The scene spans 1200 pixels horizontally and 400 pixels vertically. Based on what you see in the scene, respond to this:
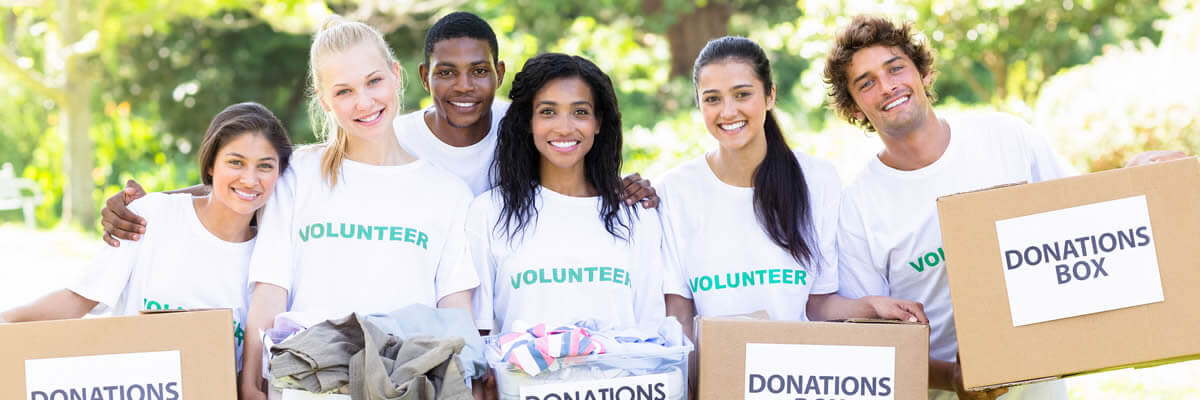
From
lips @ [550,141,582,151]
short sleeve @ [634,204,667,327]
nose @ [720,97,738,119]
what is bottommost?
short sleeve @ [634,204,667,327]

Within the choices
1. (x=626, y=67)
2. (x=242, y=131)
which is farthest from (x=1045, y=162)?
(x=626, y=67)

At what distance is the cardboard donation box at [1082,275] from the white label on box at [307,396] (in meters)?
1.65

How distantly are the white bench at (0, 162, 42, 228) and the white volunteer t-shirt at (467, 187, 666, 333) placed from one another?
478 inches

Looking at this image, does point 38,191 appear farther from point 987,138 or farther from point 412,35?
point 987,138

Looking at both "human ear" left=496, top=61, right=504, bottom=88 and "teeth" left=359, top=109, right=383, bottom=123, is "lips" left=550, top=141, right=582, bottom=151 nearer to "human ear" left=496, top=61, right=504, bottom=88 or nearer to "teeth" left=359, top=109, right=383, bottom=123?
"teeth" left=359, top=109, right=383, bottom=123

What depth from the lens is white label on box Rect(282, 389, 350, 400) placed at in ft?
9.04

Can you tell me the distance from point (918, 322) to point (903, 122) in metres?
0.68

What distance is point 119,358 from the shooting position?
9.16ft

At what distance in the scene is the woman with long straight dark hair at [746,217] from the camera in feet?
11.0

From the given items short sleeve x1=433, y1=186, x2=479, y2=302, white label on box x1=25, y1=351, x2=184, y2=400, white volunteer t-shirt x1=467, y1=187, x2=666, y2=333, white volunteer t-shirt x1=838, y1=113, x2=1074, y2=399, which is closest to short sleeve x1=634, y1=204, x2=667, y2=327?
white volunteer t-shirt x1=467, y1=187, x2=666, y2=333

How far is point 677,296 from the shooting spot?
3.39m

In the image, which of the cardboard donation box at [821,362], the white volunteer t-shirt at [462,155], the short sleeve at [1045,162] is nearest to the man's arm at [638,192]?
the white volunteer t-shirt at [462,155]

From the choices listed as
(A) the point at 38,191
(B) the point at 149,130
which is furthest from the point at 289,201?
(B) the point at 149,130

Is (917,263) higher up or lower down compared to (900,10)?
lower down
